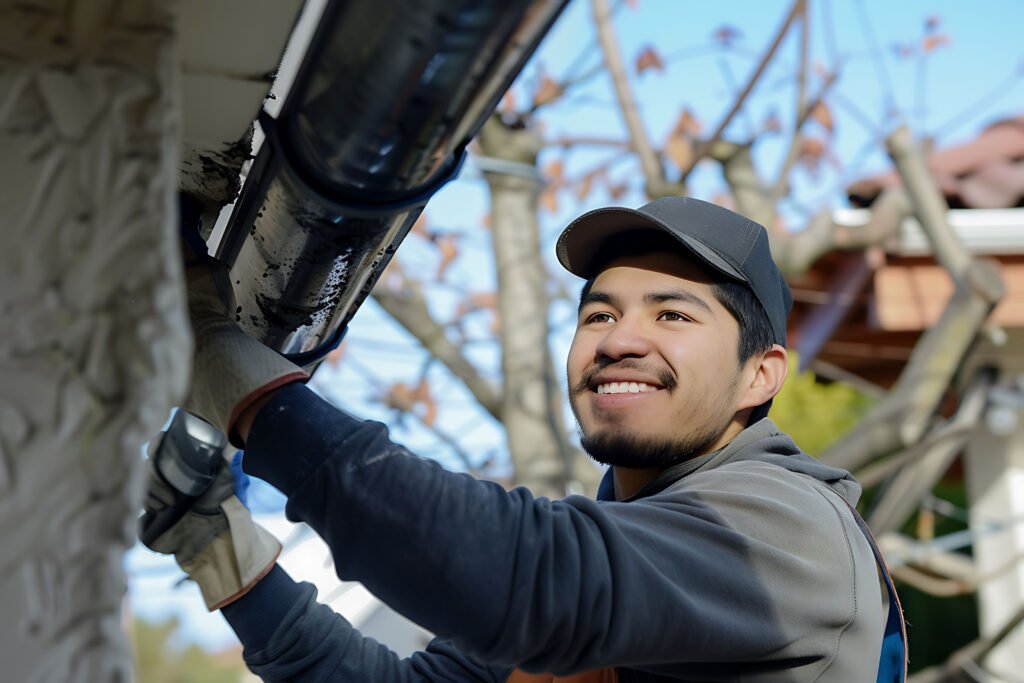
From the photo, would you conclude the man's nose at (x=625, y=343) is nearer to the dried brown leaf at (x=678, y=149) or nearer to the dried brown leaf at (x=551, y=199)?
the dried brown leaf at (x=678, y=149)

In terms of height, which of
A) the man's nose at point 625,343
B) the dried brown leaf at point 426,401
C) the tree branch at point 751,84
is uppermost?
the man's nose at point 625,343

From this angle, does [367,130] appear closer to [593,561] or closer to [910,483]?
[593,561]

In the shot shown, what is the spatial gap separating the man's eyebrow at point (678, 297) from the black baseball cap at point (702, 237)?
57mm

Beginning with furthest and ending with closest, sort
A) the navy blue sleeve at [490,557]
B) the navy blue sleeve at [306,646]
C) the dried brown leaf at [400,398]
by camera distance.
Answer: the dried brown leaf at [400,398] < the navy blue sleeve at [306,646] < the navy blue sleeve at [490,557]

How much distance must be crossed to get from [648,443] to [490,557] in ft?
1.89

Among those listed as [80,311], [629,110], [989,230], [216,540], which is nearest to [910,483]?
[989,230]

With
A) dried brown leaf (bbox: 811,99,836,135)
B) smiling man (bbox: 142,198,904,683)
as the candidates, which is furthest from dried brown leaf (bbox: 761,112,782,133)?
smiling man (bbox: 142,198,904,683)

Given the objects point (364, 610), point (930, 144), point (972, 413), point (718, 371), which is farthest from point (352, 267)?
point (364, 610)

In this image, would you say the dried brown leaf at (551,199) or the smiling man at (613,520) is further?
the dried brown leaf at (551,199)

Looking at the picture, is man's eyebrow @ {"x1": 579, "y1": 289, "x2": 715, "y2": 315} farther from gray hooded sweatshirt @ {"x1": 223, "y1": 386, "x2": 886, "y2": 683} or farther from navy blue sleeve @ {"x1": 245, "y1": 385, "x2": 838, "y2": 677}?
navy blue sleeve @ {"x1": 245, "y1": 385, "x2": 838, "y2": 677}

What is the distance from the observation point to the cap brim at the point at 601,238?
1.67m

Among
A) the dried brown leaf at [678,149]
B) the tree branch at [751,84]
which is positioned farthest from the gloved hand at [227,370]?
the dried brown leaf at [678,149]

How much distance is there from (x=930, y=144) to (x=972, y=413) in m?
1.14

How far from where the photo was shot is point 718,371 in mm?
1683
